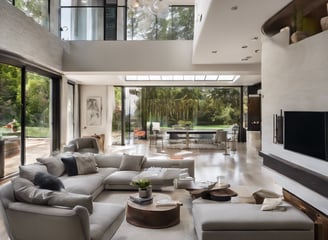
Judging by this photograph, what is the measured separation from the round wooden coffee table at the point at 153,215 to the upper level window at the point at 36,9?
16.8 feet

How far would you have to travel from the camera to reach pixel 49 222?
272 centimetres

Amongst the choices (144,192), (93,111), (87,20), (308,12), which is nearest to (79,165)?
(144,192)

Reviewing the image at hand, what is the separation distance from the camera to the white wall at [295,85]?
3.60 metres

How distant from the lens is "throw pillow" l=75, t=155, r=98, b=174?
5414 millimetres

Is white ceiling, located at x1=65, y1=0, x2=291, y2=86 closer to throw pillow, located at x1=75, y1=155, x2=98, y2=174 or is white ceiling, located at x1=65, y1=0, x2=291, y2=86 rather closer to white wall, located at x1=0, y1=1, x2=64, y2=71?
throw pillow, located at x1=75, y1=155, x2=98, y2=174

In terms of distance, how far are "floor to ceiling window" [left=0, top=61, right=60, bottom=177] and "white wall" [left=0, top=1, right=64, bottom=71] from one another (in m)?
0.43

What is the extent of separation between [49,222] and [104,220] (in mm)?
570

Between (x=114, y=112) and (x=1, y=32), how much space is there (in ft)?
26.0

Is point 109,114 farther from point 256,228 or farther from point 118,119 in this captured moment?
point 256,228

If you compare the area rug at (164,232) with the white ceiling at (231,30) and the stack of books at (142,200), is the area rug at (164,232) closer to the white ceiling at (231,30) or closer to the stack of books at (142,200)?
the stack of books at (142,200)

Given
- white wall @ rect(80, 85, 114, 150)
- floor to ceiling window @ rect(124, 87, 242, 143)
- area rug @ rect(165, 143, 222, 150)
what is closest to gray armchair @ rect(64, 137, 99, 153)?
white wall @ rect(80, 85, 114, 150)

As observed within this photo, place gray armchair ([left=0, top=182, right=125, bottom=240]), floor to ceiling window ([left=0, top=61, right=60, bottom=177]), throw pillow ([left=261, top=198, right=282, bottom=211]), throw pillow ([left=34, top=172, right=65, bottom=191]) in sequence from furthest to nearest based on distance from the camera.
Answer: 1. floor to ceiling window ([left=0, top=61, right=60, bottom=177])
2. throw pillow ([left=261, top=198, right=282, bottom=211])
3. throw pillow ([left=34, top=172, right=65, bottom=191])
4. gray armchair ([left=0, top=182, right=125, bottom=240])

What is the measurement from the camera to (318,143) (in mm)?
3680

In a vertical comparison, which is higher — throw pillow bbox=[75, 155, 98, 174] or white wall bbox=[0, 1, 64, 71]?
white wall bbox=[0, 1, 64, 71]
